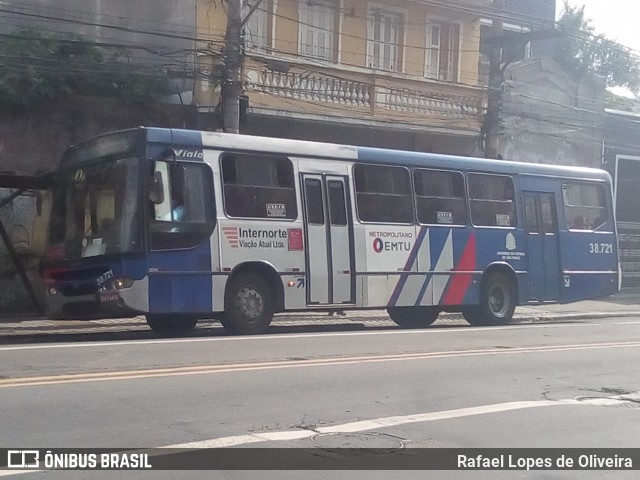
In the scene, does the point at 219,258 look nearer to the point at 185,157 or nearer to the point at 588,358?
the point at 185,157

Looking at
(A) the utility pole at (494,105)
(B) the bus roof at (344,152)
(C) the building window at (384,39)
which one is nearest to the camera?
(B) the bus roof at (344,152)

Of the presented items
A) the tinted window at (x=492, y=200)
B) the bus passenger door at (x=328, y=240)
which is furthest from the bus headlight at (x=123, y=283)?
the tinted window at (x=492, y=200)

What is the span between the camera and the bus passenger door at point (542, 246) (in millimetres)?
19500

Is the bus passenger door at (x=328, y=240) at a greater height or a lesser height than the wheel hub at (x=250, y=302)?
greater

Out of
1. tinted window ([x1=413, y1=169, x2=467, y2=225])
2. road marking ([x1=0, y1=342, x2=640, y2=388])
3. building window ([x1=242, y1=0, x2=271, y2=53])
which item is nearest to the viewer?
road marking ([x1=0, y1=342, x2=640, y2=388])

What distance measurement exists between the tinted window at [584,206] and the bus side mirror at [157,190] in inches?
389

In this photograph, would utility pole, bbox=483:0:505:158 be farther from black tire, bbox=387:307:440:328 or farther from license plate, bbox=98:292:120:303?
license plate, bbox=98:292:120:303

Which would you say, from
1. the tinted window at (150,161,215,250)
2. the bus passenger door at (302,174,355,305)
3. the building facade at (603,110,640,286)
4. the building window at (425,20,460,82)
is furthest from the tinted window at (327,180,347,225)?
the building facade at (603,110,640,286)

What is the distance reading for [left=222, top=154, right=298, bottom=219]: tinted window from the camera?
1479 cm

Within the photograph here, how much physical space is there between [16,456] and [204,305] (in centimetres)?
770

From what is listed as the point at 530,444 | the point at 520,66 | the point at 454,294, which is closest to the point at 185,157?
the point at 454,294

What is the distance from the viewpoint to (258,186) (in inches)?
597

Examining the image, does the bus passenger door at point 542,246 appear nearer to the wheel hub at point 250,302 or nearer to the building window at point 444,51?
the wheel hub at point 250,302

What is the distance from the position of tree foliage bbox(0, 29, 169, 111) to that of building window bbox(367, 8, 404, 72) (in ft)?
19.5
